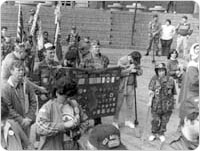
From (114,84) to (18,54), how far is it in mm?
1813

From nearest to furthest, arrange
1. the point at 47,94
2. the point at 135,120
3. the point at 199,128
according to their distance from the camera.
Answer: the point at 199,128
the point at 47,94
the point at 135,120

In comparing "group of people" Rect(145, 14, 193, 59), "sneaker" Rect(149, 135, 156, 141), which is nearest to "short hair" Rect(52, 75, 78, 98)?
"sneaker" Rect(149, 135, 156, 141)

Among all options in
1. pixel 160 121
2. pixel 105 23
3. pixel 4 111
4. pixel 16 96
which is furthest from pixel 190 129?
pixel 105 23

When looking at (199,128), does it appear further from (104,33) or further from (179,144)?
(104,33)

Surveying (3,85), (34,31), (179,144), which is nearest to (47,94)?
(3,85)

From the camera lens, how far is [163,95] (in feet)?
21.2

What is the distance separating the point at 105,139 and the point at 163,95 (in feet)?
12.9

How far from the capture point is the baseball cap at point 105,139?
105 inches

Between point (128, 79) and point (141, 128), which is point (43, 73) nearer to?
point (128, 79)

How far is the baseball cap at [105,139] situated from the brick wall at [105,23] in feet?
53.2

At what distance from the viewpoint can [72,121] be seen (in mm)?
4035

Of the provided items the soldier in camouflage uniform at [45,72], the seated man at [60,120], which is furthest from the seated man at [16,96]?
the soldier in camouflage uniform at [45,72]

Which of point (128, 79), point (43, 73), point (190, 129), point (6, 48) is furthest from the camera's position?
point (6, 48)

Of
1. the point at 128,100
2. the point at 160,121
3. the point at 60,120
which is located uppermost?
the point at 60,120
